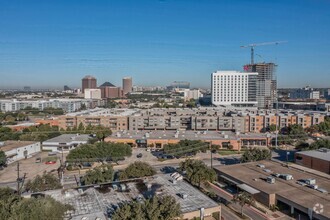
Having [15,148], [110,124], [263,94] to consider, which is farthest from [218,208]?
[263,94]

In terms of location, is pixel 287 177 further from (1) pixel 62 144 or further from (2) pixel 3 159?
(1) pixel 62 144

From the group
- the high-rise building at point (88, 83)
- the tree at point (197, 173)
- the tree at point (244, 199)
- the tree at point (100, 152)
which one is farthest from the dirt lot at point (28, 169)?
the high-rise building at point (88, 83)

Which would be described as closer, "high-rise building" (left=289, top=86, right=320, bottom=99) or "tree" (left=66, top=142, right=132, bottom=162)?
"tree" (left=66, top=142, right=132, bottom=162)

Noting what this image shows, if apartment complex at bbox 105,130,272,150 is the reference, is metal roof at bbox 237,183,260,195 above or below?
below

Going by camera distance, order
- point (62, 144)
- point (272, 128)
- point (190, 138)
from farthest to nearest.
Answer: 1. point (272, 128)
2. point (190, 138)
3. point (62, 144)

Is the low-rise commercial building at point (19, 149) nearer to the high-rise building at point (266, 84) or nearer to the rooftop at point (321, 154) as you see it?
the rooftop at point (321, 154)

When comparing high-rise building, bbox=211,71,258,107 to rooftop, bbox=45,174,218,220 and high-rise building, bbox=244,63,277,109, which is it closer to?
high-rise building, bbox=244,63,277,109

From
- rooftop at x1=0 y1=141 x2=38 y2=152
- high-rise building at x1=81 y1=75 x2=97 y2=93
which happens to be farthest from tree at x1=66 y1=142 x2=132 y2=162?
high-rise building at x1=81 y1=75 x2=97 y2=93

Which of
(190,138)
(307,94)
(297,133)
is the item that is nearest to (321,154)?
(297,133)
